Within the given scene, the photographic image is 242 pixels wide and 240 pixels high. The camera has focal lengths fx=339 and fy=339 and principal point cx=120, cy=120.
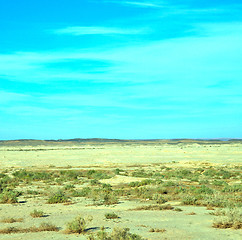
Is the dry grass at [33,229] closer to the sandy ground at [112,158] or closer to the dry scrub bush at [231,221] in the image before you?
the dry scrub bush at [231,221]

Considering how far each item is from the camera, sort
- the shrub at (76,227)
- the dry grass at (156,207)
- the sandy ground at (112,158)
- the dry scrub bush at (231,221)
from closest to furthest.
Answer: the shrub at (76,227) → the dry scrub bush at (231,221) → the dry grass at (156,207) → the sandy ground at (112,158)

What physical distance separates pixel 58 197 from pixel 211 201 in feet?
28.2

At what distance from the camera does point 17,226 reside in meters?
13.5

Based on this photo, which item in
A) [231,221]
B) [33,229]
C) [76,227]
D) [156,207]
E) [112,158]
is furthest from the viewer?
[112,158]

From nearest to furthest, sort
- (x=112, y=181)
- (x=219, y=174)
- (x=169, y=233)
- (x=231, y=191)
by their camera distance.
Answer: (x=169, y=233) < (x=231, y=191) < (x=112, y=181) < (x=219, y=174)

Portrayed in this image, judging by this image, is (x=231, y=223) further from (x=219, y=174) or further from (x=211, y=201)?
(x=219, y=174)

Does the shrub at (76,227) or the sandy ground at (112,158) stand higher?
the shrub at (76,227)

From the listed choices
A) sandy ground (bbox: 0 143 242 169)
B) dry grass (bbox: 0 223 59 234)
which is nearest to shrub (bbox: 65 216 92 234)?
dry grass (bbox: 0 223 59 234)

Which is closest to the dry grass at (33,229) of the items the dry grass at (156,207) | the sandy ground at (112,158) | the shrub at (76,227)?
the shrub at (76,227)

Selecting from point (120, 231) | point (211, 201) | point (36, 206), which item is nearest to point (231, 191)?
point (211, 201)

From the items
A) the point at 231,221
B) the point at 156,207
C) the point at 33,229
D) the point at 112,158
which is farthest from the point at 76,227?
the point at 112,158

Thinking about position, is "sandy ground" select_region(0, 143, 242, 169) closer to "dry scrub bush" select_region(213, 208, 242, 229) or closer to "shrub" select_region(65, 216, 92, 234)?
"dry scrub bush" select_region(213, 208, 242, 229)

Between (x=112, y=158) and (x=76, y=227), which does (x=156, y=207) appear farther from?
(x=112, y=158)

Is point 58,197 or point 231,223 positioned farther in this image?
point 58,197
